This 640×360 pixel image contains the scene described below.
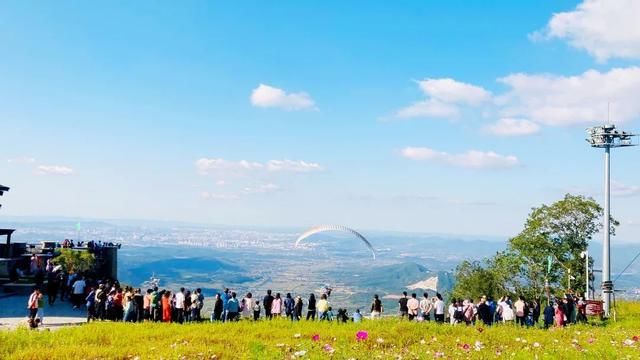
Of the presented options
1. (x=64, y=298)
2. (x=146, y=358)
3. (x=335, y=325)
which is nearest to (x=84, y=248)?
(x=64, y=298)

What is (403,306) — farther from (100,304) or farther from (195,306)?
(100,304)

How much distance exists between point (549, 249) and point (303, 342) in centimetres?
4355

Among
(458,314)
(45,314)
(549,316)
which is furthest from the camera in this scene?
(45,314)

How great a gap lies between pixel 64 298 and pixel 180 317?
11575 mm

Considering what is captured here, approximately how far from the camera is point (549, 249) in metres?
51.4

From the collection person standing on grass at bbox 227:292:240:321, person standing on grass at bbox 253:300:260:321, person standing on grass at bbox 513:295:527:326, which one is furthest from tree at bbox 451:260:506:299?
person standing on grass at bbox 227:292:240:321

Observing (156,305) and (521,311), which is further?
(521,311)

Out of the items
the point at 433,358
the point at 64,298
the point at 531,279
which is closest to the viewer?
the point at 433,358

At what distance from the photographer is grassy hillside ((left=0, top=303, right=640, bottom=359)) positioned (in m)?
12.5

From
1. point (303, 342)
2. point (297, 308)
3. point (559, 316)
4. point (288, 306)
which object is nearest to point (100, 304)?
point (288, 306)

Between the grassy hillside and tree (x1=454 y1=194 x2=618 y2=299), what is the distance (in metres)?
34.5

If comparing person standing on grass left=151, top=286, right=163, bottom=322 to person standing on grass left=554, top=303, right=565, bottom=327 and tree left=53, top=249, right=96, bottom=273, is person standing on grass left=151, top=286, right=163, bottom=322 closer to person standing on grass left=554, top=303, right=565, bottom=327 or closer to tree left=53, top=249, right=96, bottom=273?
person standing on grass left=554, top=303, right=565, bottom=327

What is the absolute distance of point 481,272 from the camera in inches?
2393

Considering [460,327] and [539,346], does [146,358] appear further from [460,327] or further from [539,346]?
[460,327]
